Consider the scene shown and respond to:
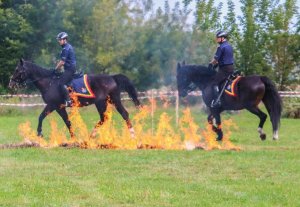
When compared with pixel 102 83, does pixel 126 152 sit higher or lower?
lower

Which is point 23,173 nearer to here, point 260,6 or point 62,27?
point 260,6

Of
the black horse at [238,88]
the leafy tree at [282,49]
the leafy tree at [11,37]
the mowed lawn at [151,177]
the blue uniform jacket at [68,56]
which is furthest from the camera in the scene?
the leafy tree at [11,37]

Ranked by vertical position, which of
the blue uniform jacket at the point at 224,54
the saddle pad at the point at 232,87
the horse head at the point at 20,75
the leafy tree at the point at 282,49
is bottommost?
the leafy tree at the point at 282,49

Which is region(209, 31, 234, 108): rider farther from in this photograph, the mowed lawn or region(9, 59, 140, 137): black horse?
region(9, 59, 140, 137): black horse

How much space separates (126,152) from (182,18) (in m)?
27.0

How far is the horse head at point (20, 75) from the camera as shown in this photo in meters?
16.4

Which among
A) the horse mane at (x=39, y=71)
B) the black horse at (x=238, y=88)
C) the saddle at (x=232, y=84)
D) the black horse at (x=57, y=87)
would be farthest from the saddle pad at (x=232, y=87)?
the horse mane at (x=39, y=71)

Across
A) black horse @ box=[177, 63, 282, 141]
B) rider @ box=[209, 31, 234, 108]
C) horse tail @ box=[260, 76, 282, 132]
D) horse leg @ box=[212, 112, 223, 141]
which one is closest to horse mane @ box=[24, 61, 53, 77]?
black horse @ box=[177, 63, 282, 141]

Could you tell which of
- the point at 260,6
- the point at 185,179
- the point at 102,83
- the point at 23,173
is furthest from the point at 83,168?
the point at 260,6

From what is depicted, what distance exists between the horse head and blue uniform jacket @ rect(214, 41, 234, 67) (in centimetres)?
483

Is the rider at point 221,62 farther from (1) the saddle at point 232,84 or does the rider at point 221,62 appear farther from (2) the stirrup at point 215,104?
(1) the saddle at point 232,84

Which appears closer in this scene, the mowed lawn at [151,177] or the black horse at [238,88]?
the mowed lawn at [151,177]

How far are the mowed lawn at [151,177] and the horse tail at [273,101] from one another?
127cm

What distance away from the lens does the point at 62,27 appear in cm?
4000
